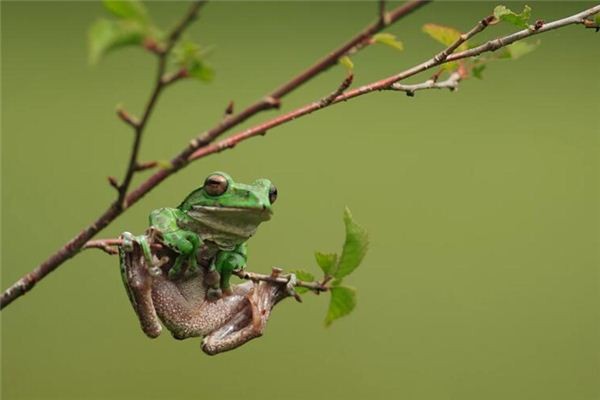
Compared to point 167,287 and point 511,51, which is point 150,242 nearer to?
point 167,287

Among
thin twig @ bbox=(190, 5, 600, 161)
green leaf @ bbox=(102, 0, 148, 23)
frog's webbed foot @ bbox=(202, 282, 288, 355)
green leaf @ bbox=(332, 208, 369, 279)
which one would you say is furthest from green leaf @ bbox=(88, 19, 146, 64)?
frog's webbed foot @ bbox=(202, 282, 288, 355)

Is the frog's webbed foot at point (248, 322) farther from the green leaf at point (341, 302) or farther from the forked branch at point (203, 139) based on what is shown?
the forked branch at point (203, 139)

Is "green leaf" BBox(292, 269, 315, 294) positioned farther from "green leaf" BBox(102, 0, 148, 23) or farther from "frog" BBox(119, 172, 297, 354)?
"green leaf" BBox(102, 0, 148, 23)

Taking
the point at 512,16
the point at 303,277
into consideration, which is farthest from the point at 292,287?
the point at 512,16

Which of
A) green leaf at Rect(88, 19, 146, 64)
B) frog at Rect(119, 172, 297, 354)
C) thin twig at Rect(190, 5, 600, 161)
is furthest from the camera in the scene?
frog at Rect(119, 172, 297, 354)

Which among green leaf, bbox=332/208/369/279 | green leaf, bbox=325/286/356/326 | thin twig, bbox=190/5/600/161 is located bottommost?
green leaf, bbox=325/286/356/326

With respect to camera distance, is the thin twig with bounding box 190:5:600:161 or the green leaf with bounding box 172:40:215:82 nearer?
the green leaf with bounding box 172:40:215:82
